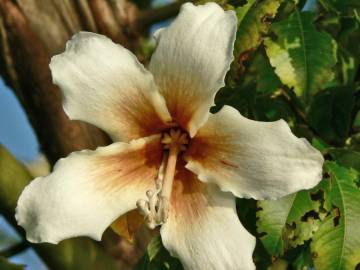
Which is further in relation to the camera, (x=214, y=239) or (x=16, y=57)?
(x=16, y=57)

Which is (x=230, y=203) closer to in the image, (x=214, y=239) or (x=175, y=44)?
(x=214, y=239)

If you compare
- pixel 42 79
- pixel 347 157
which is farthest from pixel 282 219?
pixel 42 79

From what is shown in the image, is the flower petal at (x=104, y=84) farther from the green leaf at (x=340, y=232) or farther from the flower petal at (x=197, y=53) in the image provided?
the green leaf at (x=340, y=232)

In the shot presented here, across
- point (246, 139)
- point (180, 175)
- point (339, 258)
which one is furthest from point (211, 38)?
point (339, 258)

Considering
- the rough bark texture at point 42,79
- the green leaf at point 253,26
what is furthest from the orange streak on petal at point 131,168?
the rough bark texture at point 42,79

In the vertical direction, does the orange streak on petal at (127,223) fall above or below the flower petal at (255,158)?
below

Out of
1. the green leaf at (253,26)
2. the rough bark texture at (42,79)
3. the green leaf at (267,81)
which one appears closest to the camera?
the green leaf at (253,26)

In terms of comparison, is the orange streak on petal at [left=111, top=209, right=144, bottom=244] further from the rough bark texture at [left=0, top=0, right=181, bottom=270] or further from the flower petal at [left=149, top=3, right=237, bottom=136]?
the rough bark texture at [left=0, top=0, right=181, bottom=270]
